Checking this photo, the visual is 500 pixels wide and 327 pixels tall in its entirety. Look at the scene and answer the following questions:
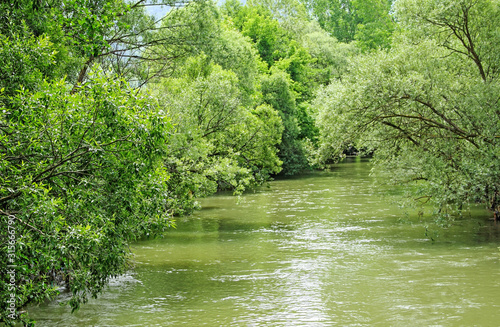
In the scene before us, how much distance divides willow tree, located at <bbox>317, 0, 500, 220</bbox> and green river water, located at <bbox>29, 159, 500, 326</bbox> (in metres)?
2.62

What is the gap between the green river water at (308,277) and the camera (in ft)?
43.9

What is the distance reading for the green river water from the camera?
13.4 metres

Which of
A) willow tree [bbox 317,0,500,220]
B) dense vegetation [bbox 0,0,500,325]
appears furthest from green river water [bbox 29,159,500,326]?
willow tree [bbox 317,0,500,220]

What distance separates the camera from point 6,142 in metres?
9.48

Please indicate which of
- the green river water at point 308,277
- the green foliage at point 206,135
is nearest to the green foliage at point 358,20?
the green foliage at point 206,135

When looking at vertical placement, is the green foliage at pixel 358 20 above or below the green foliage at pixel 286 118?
above

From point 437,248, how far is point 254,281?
Answer: 788cm

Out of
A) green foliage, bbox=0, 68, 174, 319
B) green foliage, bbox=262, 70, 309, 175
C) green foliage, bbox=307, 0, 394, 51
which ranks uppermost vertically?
green foliage, bbox=307, 0, 394, 51

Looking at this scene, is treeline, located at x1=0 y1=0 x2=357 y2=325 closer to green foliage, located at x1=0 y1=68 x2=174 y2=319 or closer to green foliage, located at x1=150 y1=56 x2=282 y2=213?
green foliage, located at x1=0 y1=68 x2=174 y2=319

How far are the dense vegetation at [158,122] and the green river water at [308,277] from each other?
1.58 m

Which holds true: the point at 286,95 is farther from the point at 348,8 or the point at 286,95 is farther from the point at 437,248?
the point at 348,8

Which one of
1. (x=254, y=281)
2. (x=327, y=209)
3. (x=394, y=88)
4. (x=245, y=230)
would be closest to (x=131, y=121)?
(x=254, y=281)

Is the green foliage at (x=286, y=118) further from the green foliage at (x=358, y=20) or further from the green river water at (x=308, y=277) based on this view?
the green foliage at (x=358, y=20)

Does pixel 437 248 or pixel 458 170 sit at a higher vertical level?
pixel 458 170
